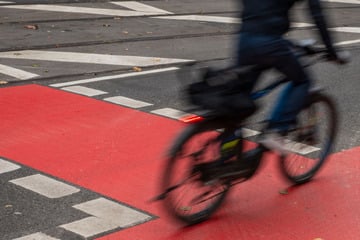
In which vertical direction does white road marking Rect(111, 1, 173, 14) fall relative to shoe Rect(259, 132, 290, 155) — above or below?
below

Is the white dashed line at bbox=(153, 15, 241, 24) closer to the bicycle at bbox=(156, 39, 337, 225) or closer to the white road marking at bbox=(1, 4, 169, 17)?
the white road marking at bbox=(1, 4, 169, 17)

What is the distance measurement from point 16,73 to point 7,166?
3.83 m

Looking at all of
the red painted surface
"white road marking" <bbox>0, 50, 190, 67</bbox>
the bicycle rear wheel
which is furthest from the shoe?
"white road marking" <bbox>0, 50, 190, 67</bbox>

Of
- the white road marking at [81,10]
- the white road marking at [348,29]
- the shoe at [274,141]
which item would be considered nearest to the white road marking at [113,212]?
the shoe at [274,141]

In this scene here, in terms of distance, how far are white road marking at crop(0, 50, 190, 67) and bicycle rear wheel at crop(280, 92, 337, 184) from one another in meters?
4.87

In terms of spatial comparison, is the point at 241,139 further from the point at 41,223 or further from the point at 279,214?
the point at 41,223

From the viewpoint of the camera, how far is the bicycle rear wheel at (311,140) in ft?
20.6

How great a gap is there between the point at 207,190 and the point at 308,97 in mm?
1099

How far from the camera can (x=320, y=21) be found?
5.66 m

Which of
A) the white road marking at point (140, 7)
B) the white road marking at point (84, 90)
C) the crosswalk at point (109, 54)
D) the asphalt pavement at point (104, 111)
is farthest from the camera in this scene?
the white road marking at point (140, 7)

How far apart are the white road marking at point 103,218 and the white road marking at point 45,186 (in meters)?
0.28

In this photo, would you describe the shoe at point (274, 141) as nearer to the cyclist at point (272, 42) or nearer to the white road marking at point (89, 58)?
the cyclist at point (272, 42)

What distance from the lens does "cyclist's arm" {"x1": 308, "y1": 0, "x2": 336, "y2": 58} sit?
563cm

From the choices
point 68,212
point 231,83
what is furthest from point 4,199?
point 231,83
